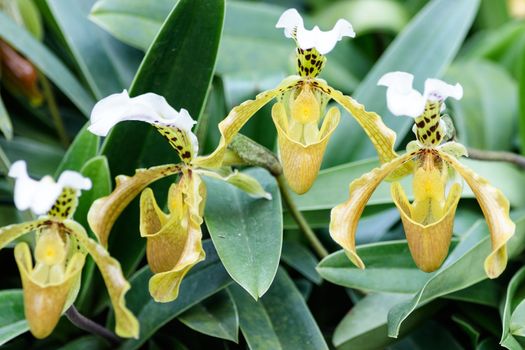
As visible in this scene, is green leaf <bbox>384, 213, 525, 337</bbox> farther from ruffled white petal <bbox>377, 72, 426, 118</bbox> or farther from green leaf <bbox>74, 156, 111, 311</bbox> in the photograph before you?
green leaf <bbox>74, 156, 111, 311</bbox>

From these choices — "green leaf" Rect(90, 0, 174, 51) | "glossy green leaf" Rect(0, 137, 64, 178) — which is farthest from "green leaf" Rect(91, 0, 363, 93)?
"glossy green leaf" Rect(0, 137, 64, 178)

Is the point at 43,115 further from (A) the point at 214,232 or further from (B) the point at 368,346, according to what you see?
(B) the point at 368,346

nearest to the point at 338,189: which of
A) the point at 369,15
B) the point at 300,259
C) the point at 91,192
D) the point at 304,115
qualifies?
the point at 300,259

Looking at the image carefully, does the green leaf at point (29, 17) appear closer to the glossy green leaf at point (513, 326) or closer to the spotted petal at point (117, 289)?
the spotted petal at point (117, 289)

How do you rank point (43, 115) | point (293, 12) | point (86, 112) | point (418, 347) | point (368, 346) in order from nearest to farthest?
point (293, 12) < point (368, 346) < point (418, 347) < point (86, 112) < point (43, 115)

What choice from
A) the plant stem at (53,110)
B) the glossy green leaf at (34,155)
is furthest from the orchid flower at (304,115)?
the plant stem at (53,110)

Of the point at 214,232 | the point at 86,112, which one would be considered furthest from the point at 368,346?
the point at 86,112
